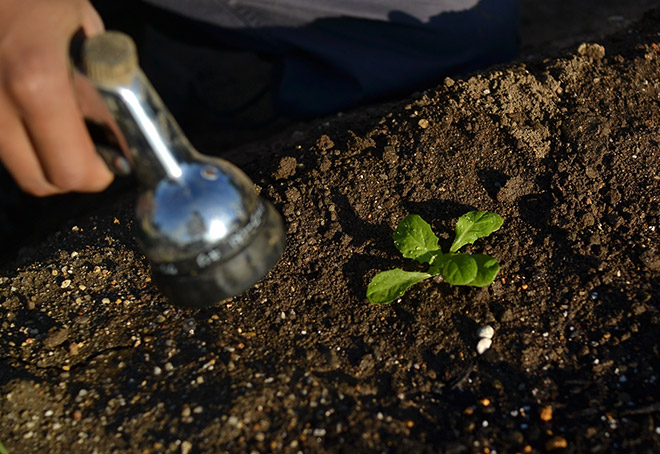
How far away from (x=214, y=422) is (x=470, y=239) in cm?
95

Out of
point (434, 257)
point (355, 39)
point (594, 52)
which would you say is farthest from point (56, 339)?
point (594, 52)

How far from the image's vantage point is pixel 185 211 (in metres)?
1.36

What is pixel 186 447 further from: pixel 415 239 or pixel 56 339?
pixel 415 239

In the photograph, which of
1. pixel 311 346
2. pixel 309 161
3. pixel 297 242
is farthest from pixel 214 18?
pixel 311 346

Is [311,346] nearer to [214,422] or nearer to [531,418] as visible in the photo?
[214,422]

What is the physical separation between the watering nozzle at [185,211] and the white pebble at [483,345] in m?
0.73

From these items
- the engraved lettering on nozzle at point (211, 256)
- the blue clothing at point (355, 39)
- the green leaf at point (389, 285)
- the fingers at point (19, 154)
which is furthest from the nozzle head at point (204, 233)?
the blue clothing at point (355, 39)

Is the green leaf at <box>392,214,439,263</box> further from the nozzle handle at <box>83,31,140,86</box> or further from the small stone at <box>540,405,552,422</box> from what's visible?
the nozzle handle at <box>83,31,140,86</box>

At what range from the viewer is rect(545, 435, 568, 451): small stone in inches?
63.4

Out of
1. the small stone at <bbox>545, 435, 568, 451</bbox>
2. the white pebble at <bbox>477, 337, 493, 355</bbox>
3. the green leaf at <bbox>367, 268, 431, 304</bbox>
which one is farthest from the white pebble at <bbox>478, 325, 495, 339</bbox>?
the small stone at <bbox>545, 435, 568, 451</bbox>

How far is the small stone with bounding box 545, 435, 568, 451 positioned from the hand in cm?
132

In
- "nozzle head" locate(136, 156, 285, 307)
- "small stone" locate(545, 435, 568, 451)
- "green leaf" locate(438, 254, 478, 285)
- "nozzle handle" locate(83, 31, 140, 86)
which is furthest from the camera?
"green leaf" locate(438, 254, 478, 285)

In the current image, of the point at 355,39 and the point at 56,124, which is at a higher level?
the point at 56,124

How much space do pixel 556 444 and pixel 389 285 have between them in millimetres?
627
